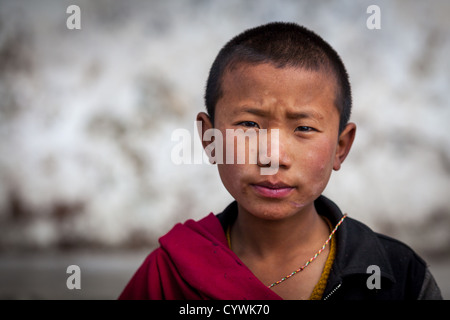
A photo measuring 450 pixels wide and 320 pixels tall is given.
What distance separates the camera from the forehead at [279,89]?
1136 millimetres

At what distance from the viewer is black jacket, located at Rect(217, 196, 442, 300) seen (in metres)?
1.21

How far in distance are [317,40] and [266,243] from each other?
21.4 inches

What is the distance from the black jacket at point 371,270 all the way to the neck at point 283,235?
2.8 inches

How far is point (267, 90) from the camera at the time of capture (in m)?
1.14

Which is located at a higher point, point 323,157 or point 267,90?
point 267,90

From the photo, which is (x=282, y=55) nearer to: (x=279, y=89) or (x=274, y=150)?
(x=279, y=89)

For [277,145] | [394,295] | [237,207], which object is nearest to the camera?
[277,145]

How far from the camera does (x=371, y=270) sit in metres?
1.22

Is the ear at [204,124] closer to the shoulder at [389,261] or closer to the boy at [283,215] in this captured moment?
the boy at [283,215]

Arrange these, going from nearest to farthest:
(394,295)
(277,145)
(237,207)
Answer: (277,145)
(394,295)
(237,207)

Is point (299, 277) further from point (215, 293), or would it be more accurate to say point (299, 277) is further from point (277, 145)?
point (277, 145)

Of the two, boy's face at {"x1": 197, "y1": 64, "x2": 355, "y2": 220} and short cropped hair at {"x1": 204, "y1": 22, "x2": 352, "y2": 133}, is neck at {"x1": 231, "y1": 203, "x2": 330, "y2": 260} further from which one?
short cropped hair at {"x1": 204, "y1": 22, "x2": 352, "y2": 133}

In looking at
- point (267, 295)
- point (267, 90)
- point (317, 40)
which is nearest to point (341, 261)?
point (267, 295)

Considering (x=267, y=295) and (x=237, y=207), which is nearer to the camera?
(x=267, y=295)
